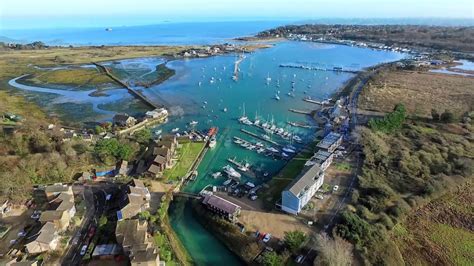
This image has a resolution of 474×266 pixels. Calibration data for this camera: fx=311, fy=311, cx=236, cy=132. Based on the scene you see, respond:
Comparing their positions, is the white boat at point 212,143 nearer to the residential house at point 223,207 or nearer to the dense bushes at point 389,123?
the residential house at point 223,207

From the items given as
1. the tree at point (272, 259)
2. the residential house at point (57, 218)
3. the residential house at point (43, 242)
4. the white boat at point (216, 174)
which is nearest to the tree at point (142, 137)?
the white boat at point (216, 174)

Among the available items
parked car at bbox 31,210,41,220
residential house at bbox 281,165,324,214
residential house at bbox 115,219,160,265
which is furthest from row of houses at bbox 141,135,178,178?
residential house at bbox 281,165,324,214

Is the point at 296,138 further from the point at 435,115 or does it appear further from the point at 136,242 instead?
the point at 136,242

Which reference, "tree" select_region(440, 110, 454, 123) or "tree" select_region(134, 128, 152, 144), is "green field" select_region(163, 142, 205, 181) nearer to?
"tree" select_region(134, 128, 152, 144)

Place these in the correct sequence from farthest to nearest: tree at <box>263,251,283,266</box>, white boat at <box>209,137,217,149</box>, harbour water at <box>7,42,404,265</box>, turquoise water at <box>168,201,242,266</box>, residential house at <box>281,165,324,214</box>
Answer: white boat at <box>209,137,217,149</box>
harbour water at <box>7,42,404,265</box>
residential house at <box>281,165,324,214</box>
turquoise water at <box>168,201,242,266</box>
tree at <box>263,251,283,266</box>

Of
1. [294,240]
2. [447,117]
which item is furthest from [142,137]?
Result: [447,117]

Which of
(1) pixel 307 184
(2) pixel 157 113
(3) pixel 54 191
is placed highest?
(2) pixel 157 113

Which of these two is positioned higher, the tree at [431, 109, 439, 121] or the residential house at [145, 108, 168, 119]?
the residential house at [145, 108, 168, 119]
